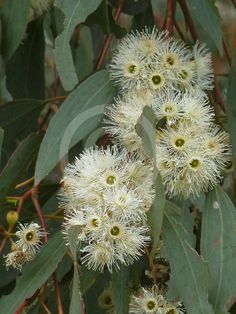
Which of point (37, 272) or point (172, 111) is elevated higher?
point (172, 111)

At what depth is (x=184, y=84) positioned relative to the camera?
1.82m

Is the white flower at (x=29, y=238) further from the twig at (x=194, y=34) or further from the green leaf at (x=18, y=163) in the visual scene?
the twig at (x=194, y=34)

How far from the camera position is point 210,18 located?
1.92 m

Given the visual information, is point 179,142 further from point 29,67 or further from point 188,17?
point 29,67

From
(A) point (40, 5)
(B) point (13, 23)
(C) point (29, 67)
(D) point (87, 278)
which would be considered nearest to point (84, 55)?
(C) point (29, 67)

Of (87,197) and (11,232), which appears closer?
(87,197)

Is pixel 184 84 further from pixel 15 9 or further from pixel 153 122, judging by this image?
pixel 15 9

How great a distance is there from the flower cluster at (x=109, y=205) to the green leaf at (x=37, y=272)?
0.21ft

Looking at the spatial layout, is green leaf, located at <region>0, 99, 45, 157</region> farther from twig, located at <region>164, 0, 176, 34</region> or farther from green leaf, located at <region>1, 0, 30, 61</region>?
twig, located at <region>164, 0, 176, 34</region>

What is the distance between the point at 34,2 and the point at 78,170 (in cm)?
59

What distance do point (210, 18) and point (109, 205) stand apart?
1.67 ft

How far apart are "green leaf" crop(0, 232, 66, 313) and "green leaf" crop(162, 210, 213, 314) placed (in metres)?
0.20

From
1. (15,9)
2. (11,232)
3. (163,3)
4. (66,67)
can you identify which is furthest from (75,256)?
(163,3)

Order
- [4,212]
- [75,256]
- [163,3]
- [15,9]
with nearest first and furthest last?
[75,256]
[4,212]
[15,9]
[163,3]
